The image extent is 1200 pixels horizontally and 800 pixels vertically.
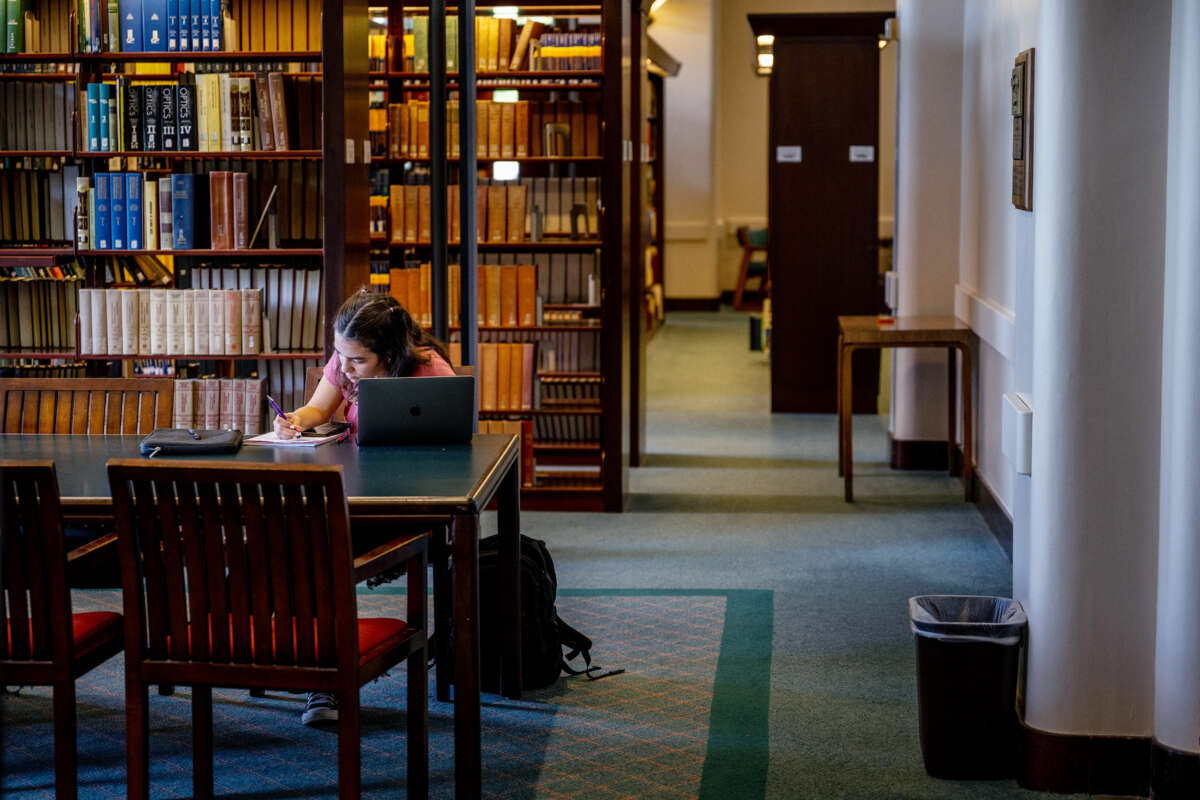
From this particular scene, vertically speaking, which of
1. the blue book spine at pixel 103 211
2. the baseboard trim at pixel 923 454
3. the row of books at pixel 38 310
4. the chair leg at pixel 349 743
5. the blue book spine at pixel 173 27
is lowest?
the baseboard trim at pixel 923 454

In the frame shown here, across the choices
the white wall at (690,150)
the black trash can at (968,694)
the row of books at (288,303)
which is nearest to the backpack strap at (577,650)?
the black trash can at (968,694)

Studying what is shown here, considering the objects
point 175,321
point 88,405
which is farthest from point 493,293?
point 88,405

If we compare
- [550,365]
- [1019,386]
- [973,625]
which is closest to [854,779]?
[973,625]

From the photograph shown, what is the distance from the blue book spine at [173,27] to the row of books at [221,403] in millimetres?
1342

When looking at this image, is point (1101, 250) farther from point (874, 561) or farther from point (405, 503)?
point (874, 561)

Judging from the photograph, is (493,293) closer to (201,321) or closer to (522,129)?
(522,129)

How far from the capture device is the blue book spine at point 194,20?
555 centimetres

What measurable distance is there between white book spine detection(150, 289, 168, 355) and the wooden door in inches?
192

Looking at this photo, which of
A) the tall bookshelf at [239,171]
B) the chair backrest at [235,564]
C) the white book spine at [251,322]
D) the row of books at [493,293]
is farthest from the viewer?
the row of books at [493,293]

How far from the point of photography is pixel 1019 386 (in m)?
3.88

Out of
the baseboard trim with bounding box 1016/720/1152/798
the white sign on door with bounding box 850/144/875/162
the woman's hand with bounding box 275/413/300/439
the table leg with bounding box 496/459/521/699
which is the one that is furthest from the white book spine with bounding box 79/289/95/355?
the white sign on door with bounding box 850/144/875/162

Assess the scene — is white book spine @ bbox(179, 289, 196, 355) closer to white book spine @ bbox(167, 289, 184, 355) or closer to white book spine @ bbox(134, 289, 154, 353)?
white book spine @ bbox(167, 289, 184, 355)

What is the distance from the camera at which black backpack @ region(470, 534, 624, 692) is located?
4.04m

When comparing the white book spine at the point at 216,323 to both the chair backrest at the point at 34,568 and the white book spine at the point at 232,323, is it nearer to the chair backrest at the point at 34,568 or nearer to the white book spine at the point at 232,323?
the white book spine at the point at 232,323
